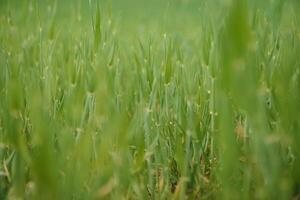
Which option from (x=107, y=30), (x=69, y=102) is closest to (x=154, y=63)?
(x=107, y=30)

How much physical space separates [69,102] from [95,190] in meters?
0.24

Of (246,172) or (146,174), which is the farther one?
(146,174)

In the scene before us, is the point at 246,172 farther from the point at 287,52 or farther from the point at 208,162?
the point at 287,52

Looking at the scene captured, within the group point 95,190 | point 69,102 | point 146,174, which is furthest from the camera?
point 69,102

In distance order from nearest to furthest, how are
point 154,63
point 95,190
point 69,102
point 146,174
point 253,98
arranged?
point 253,98 < point 95,190 < point 146,174 < point 69,102 < point 154,63

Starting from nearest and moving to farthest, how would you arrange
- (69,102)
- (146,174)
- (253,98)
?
(253,98)
(146,174)
(69,102)

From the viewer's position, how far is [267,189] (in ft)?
1.32

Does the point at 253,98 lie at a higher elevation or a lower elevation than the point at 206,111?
higher

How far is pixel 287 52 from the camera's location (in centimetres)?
65

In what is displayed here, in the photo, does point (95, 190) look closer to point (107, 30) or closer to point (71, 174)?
point (71, 174)

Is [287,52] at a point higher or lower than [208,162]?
higher

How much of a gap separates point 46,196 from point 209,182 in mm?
219

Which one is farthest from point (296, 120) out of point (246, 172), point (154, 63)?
point (154, 63)

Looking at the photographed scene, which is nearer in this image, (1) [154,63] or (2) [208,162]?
(2) [208,162]
